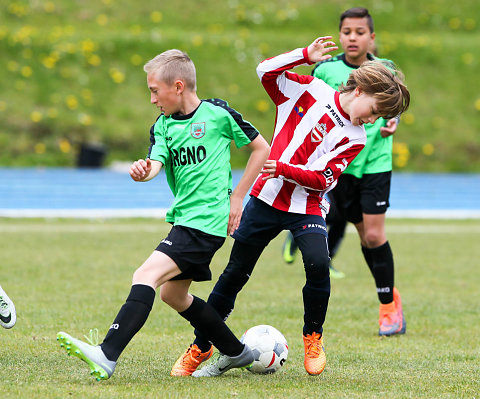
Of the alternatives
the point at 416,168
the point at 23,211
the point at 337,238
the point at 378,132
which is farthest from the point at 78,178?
the point at 378,132

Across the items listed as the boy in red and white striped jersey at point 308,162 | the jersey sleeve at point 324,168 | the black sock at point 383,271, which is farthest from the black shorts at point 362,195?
the jersey sleeve at point 324,168

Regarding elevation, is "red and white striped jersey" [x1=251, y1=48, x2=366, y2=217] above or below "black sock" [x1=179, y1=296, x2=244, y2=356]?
above

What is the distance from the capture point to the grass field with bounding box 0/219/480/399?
4070 millimetres

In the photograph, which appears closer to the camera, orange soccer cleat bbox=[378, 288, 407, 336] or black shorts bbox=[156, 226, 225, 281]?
black shorts bbox=[156, 226, 225, 281]

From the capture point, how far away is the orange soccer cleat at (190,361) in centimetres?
445

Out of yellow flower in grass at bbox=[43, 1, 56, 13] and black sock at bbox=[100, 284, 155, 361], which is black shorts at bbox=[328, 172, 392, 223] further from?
yellow flower in grass at bbox=[43, 1, 56, 13]

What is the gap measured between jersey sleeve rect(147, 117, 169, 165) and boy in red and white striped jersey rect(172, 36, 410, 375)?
22.9 inches

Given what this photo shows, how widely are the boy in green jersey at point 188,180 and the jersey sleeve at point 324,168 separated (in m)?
0.16

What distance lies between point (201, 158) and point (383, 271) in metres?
2.52

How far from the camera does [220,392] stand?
3914 mm

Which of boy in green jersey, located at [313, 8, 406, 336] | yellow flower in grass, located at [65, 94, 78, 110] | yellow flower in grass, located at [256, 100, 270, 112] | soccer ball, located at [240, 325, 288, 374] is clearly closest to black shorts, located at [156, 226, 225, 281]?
soccer ball, located at [240, 325, 288, 374]

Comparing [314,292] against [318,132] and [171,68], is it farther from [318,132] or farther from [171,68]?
[171,68]

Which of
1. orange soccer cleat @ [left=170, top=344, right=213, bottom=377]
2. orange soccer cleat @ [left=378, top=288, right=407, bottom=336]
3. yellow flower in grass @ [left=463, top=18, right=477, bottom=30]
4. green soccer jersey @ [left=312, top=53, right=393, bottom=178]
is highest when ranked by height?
yellow flower in grass @ [left=463, top=18, right=477, bottom=30]

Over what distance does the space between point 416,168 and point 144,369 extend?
749 inches
